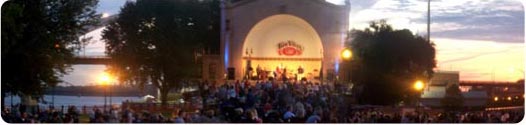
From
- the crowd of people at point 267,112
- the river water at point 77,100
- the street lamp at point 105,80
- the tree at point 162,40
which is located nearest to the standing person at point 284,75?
the crowd of people at point 267,112

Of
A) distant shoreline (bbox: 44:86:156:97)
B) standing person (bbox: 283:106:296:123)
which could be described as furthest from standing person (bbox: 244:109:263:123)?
distant shoreline (bbox: 44:86:156:97)

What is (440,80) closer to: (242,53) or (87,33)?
(242,53)

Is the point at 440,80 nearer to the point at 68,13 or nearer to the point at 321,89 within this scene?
the point at 321,89

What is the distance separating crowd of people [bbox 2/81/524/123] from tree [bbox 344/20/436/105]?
22 centimetres

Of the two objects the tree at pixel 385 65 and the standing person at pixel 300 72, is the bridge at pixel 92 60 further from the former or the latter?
the tree at pixel 385 65

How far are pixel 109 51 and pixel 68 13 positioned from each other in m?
0.85

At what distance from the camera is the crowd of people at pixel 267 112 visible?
12.1 metres

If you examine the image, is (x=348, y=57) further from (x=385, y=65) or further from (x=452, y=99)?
(x=452, y=99)

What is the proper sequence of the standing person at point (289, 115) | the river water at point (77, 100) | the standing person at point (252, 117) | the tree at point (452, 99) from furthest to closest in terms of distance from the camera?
1. the tree at point (452, 99)
2. the river water at point (77, 100)
3. the standing person at point (289, 115)
4. the standing person at point (252, 117)

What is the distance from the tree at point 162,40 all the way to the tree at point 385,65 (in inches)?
56.4

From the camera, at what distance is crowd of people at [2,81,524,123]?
1209 centimetres

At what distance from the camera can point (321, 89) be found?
1249 centimetres

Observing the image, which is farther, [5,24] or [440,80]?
[440,80]

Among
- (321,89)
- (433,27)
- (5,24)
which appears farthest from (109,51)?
(433,27)
